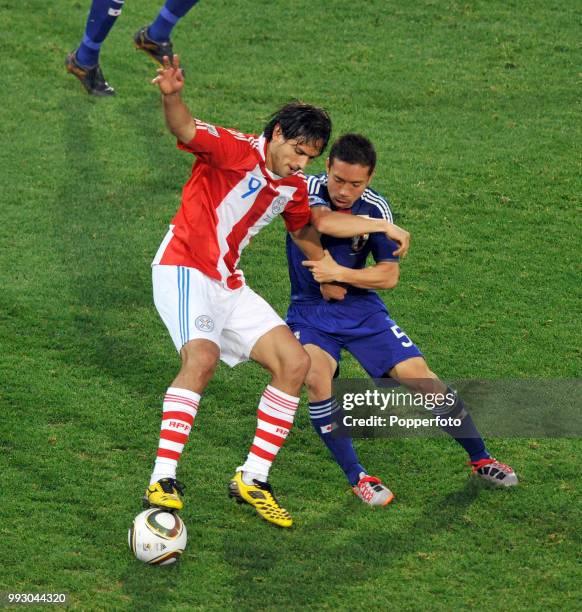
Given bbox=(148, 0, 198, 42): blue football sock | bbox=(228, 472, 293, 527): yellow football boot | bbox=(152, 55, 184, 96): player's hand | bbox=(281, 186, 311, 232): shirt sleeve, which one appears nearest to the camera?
bbox=(152, 55, 184, 96): player's hand

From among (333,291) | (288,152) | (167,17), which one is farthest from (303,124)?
(167,17)

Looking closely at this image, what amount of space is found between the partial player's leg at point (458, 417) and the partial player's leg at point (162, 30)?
20.3 feet

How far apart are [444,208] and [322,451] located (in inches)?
165

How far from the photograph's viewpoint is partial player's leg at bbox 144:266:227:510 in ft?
18.9

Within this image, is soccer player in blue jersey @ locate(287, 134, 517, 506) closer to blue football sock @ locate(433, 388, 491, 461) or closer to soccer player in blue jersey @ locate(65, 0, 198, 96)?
blue football sock @ locate(433, 388, 491, 461)

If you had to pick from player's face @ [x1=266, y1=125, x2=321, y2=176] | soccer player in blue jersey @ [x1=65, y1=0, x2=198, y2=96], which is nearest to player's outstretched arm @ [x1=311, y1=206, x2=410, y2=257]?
player's face @ [x1=266, y1=125, x2=321, y2=176]

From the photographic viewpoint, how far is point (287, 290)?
9492 millimetres

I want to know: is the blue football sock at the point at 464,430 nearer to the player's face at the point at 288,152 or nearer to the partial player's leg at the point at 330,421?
the partial player's leg at the point at 330,421

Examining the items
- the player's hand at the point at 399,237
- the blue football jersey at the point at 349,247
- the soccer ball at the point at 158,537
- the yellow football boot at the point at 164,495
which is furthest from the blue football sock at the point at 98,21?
the soccer ball at the point at 158,537

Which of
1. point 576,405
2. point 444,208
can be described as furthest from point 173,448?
point 444,208

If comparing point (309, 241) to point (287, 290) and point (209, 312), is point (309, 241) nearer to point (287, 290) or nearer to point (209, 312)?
point (209, 312)

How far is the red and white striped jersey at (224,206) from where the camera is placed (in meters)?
6.19

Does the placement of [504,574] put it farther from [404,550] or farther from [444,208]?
[444,208]

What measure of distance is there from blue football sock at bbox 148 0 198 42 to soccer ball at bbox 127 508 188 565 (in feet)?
24.2
